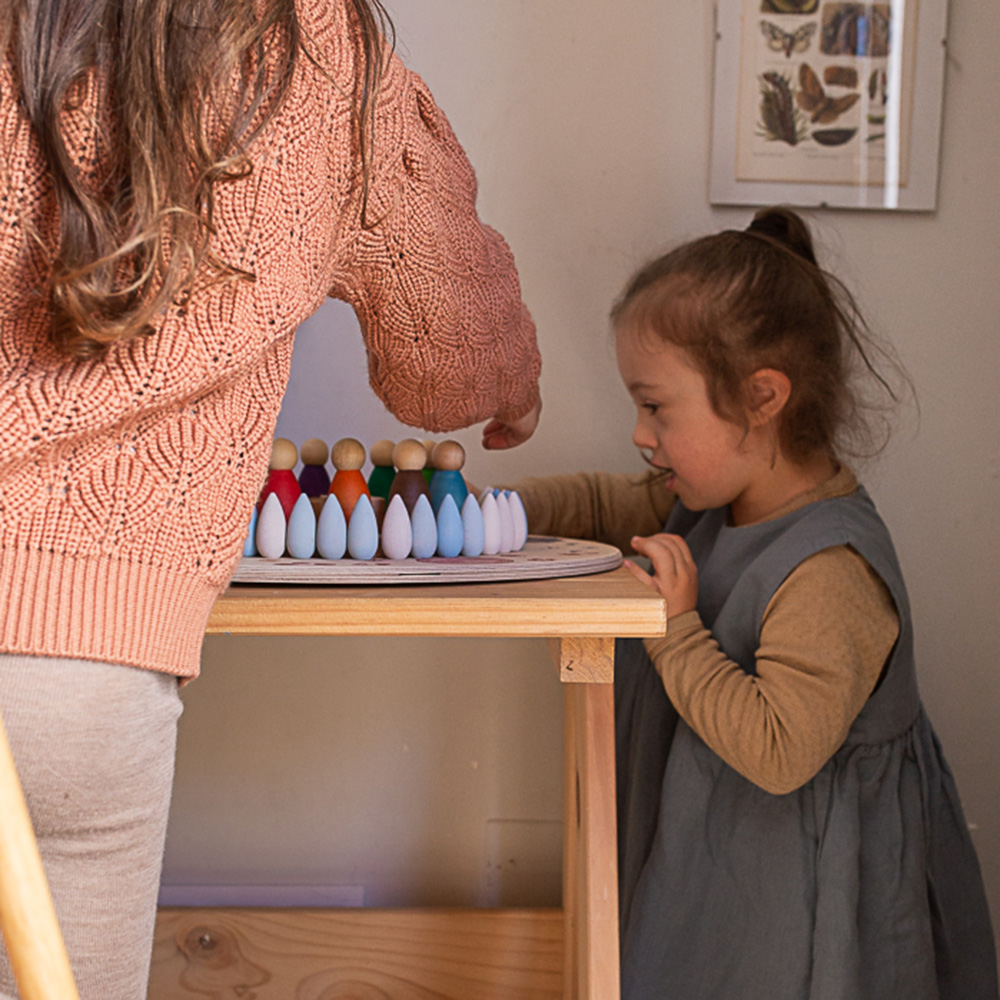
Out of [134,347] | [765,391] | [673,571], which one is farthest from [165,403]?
[765,391]

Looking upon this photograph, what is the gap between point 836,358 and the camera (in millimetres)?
1001

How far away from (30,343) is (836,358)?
0.80 m

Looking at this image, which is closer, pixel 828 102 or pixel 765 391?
pixel 765 391

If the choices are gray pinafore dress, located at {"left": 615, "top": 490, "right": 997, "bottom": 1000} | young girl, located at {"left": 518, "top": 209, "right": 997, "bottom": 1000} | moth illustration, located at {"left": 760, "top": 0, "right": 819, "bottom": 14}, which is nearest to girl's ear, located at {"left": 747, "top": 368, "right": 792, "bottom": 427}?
young girl, located at {"left": 518, "top": 209, "right": 997, "bottom": 1000}

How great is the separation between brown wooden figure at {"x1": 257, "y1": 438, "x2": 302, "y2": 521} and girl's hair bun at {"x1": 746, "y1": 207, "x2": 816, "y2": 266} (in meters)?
0.54

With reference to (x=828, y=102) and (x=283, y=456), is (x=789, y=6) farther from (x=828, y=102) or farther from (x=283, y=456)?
(x=283, y=456)

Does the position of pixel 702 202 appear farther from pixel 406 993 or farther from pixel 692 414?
pixel 406 993

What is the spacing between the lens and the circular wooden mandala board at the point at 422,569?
0.62m

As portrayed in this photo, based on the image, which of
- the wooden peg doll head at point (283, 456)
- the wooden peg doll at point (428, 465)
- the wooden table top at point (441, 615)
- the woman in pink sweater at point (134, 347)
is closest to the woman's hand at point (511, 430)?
the wooden peg doll at point (428, 465)

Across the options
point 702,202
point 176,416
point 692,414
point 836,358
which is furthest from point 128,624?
point 702,202

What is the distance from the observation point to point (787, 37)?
1.10 m

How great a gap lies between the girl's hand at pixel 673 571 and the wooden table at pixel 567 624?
6.2 inches

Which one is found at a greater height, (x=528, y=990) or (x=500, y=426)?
(x=500, y=426)

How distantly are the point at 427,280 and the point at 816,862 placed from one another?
617mm
